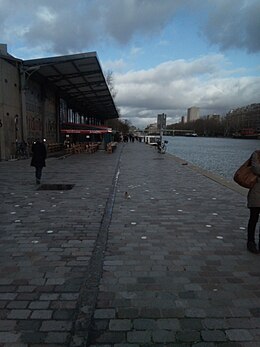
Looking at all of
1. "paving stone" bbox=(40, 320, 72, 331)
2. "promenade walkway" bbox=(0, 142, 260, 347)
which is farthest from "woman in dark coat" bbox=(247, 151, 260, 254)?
"paving stone" bbox=(40, 320, 72, 331)

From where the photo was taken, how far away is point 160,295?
359 cm

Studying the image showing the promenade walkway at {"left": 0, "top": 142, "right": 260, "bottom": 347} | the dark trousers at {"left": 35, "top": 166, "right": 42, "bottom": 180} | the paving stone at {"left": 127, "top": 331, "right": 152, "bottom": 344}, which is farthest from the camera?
the dark trousers at {"left": 35, "top": 166, "right": 42, "bottom": 180}

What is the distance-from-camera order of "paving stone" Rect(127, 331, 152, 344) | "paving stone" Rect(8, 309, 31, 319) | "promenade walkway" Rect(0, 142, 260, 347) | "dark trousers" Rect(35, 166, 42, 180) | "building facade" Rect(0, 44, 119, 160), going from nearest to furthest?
"paving stone" Rect(127, 331, 152, 344) < "promenade walkway" Rect(0, 142, 260, 347) < "paving stone" Rect(8, 309, 31, 319) < "dark trousers" Rect(35, 166, 42, 180) < "building facade" Rect(0, 44, 119, 160)

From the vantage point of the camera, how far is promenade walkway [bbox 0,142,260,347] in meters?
2.95

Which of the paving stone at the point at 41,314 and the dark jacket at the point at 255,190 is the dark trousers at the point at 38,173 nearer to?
the dark jacket at the point at 255,190

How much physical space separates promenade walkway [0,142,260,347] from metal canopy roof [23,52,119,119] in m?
15.6

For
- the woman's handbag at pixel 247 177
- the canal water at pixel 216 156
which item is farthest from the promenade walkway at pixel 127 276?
the canal water at pixel 216 156

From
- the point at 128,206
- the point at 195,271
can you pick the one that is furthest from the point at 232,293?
the point at 128,206

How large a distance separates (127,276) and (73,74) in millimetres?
24211

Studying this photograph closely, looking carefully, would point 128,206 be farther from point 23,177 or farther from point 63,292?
point 23,177

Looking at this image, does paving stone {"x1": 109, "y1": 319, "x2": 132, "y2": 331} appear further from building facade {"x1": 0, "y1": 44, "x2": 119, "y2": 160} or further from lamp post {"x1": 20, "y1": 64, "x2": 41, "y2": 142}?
lamp post {"x1": 20, "y1": 64, "x2": 41, "y2": 142}

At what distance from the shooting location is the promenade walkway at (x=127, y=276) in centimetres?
295

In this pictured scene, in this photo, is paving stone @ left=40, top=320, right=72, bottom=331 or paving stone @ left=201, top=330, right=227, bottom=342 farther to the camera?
paving stone @ left=40, top=320, right=72, bottom=331

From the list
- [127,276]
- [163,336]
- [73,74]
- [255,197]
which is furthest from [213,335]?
[73,74]
